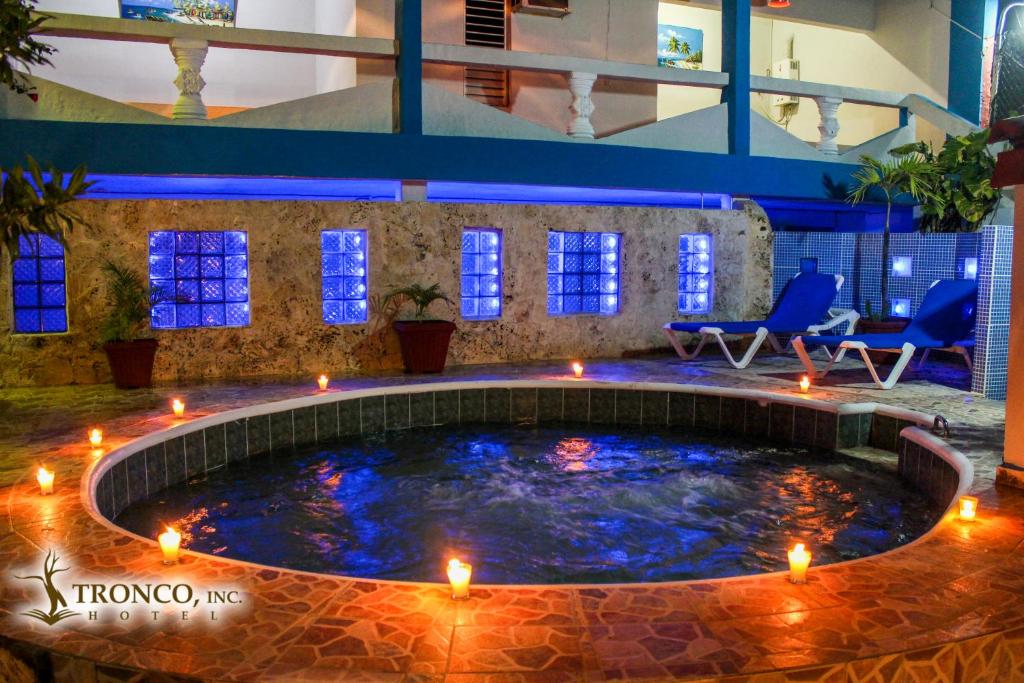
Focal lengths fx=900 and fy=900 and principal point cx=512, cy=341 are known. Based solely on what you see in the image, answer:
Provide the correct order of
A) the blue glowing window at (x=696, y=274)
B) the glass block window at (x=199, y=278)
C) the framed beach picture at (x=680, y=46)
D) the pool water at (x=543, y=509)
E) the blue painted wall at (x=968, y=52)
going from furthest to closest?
the framed beach picture at (x=680, y=46)
the blue painted wall at (x=968, y=52)
the blue glowing window at (x=696, y=274)
the glass block window at (x=199, y=278)
the pool water at (x=543, y=509)

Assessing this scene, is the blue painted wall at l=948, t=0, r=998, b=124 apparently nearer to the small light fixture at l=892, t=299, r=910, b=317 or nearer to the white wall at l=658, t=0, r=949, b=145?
the white wall at l=658, t=0, r=949, b=145

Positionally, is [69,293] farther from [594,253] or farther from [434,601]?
[434,601]

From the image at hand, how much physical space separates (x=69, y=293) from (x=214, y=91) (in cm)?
586

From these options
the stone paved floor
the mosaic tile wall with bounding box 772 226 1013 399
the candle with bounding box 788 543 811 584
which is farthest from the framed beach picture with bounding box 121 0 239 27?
the candle with bounding box 788 543 811 584

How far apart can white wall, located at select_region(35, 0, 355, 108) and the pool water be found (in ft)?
22.2

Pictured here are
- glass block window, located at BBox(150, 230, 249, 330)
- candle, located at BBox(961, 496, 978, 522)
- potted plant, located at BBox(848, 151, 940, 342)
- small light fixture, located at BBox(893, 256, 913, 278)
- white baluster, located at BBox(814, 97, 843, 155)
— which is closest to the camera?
candle, located at BBox(961, 496, 978, 522)

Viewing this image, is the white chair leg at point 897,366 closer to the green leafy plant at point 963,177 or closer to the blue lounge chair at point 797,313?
the blue lounge chair at point 797,313

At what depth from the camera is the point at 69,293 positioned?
9.43 metres

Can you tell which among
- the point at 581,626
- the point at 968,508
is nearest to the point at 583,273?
the point at 968,508

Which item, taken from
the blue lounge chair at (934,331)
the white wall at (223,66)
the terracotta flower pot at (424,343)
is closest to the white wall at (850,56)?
the white wall at (223,66)

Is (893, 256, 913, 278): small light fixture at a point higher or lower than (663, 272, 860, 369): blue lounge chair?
higher

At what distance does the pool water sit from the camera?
Answer: 5.20 metres

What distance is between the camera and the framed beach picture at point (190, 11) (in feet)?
43.9

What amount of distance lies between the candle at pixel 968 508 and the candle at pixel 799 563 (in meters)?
1.37
